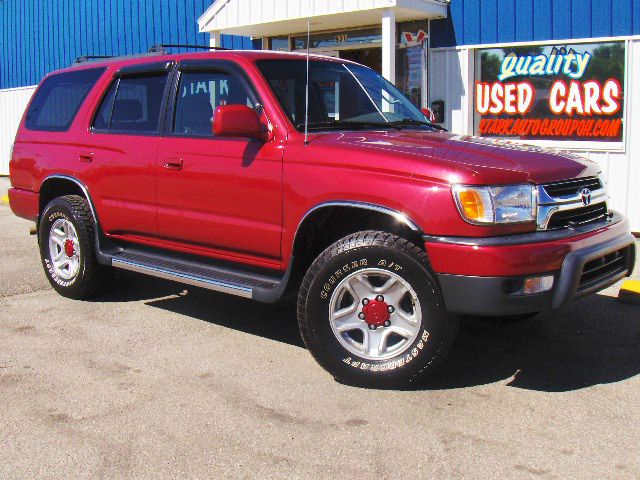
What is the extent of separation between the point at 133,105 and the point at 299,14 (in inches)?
213

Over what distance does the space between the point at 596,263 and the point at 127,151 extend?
3344 millimetres

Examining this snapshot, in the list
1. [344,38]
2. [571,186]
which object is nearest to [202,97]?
[571,186]

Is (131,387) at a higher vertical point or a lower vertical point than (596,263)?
lower

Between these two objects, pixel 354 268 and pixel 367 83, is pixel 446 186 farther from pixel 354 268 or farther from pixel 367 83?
pixel 367 83

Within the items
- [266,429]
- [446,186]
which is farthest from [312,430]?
[446,186]

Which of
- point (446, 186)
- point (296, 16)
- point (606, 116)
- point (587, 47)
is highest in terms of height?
point (296, 16)

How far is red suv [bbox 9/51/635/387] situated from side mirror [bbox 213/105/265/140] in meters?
0.01

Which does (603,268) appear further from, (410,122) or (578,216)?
(410,122)

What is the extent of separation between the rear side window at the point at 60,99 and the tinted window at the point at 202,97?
1155 millimetres

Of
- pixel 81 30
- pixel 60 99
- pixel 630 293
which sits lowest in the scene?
pixel 630 293

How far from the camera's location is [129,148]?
5.60 metres

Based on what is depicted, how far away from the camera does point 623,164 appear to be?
9.27m

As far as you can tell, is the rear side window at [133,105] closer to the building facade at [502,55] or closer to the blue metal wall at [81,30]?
the building facade at [502,55]

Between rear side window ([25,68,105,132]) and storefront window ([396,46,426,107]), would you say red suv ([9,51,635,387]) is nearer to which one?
rear side window ([25,68,105,132])
